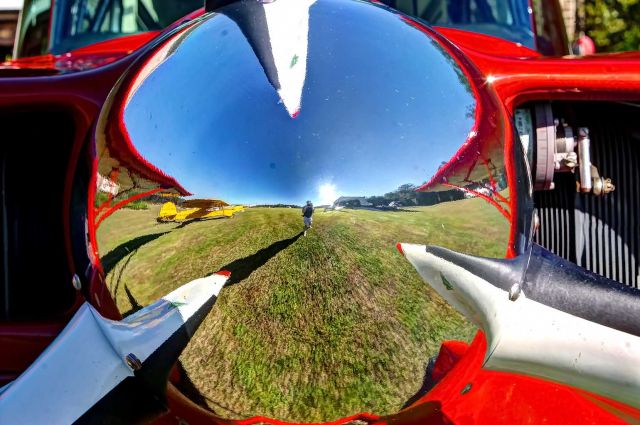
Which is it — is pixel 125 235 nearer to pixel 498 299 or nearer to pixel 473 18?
pixel 498 299

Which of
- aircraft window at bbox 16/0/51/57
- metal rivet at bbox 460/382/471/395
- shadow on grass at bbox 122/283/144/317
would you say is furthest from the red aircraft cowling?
aircraft window at bbox 16/0/51/57

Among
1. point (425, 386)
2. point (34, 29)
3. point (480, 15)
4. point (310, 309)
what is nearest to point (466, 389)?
point (425, 386)

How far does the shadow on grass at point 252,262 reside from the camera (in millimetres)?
1213

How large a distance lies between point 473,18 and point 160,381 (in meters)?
2.14

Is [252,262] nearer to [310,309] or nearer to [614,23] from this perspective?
[310,309]

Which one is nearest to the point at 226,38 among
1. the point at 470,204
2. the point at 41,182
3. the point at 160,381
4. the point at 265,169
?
the point at 265,169

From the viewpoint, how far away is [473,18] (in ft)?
9.69

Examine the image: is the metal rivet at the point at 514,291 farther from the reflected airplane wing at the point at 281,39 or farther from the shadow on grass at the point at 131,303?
the shadow on grass at the point at 131,303

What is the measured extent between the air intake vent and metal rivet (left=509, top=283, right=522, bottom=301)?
724 mm

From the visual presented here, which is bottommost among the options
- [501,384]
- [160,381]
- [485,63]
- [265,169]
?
[501,384]

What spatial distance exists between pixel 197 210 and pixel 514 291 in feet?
2.04

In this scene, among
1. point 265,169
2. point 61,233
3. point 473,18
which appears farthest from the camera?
point 473,18

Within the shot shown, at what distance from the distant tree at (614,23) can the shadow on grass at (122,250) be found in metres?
9.30

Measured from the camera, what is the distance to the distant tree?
945cm
